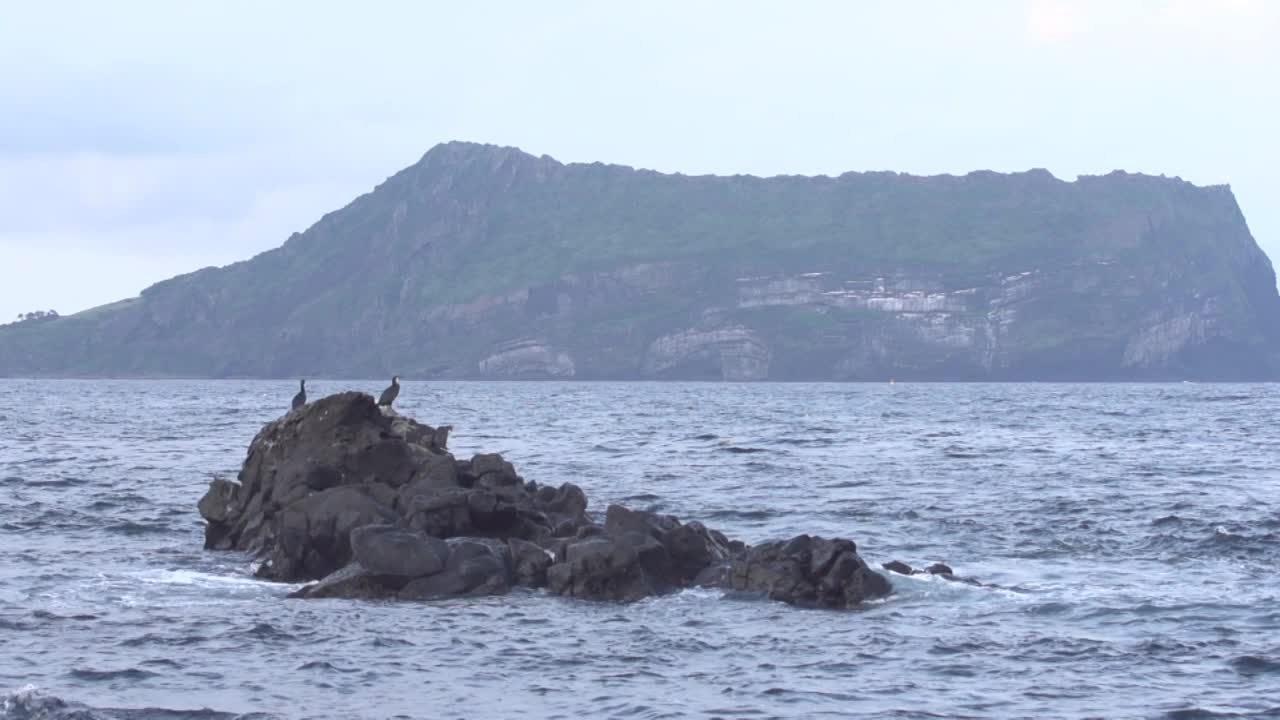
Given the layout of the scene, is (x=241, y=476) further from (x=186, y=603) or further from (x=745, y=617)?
(x=745, y=617)

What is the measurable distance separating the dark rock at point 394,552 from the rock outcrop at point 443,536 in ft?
0.08

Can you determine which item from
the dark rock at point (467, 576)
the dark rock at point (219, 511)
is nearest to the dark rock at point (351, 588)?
the dark rock at point (467, 576)

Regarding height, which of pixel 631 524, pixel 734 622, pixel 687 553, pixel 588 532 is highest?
pixel 631 524

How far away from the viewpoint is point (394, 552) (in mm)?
31875

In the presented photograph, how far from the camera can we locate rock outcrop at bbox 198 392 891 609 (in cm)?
3159

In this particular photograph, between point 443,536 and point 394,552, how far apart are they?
355 cm

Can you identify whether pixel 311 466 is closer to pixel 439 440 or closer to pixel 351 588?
pixel 439 440

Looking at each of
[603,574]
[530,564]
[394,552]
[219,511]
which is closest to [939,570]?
[603,574]

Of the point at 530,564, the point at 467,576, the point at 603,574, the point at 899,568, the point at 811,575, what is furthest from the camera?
the point at 899,568

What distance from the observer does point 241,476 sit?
43969mm

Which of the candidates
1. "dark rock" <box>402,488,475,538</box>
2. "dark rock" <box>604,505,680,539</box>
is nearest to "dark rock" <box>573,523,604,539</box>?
"dark rock" <box>604,505,680,539</box>

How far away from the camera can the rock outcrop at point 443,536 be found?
31.6 meters

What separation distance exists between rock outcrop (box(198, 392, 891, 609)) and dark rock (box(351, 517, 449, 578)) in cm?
2

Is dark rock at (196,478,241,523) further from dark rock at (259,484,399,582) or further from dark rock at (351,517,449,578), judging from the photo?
dark rock at (351,517,449,578)
